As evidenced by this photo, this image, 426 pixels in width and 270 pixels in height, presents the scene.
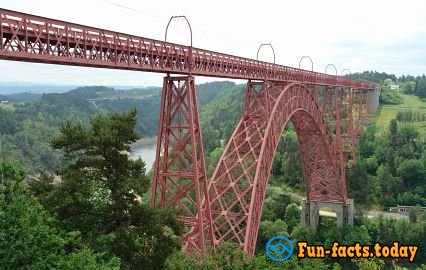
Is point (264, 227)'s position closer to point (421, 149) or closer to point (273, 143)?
point (273, 143)

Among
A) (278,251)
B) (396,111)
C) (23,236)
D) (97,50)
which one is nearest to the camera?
(23,236)

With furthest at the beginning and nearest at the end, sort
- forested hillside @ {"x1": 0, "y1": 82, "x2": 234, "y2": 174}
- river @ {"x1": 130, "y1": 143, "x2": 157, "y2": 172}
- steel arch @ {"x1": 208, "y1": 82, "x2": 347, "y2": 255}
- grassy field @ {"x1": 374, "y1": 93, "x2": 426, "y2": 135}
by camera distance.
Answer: river @ {"x1": 130, "y1": 143, "x2": 157, "y2": 172}, grassy field @ {"x1": 374, "y1": 93, "x2": 426, "y2": 135}, forested hillside @ {"x1": 0, "y1": 82, "x2": 234, "y2": 174}, steel arch @ {"x1": 208, "y1": 82, "x2": 347, "y2": 255}

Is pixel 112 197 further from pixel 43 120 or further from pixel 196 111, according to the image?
pixel 43 120

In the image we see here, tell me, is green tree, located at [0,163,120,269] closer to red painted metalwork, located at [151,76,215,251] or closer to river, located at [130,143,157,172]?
red painted metalwork, located at [151,76,215,251]

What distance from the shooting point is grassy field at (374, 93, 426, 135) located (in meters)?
83.3

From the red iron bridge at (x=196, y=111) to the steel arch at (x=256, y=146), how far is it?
0.06m

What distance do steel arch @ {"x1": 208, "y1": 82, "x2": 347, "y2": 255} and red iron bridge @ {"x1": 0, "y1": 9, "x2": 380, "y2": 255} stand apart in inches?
2.3

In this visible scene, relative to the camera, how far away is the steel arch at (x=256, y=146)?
23.0 meters

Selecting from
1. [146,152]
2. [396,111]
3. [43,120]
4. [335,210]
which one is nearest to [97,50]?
[335,210]

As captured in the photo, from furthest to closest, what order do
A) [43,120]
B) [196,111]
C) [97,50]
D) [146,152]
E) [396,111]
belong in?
[146,152] < [43,120] < [396,111] < [196,111] < [97,50]

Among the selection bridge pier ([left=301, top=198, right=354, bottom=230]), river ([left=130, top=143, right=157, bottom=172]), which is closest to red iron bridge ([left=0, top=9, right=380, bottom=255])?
bridge pier ([left=301, top=198, right=354, bottom=230])

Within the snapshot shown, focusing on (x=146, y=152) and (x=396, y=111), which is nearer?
(x=396, y=111)

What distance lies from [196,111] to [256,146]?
803 cm

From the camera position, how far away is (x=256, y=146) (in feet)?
80.9
